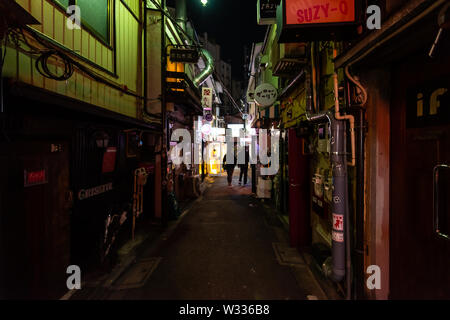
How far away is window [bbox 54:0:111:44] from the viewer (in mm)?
5398

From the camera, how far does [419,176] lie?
3129mm

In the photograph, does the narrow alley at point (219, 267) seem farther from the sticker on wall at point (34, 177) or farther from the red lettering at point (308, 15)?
the red lettering at point (308, 15)

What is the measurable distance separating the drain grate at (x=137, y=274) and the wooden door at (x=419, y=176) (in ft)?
16.4

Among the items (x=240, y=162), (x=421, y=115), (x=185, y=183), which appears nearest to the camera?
(x=421, y=115)

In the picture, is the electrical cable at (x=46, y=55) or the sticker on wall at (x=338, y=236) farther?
the sticker on wall at (x=338, y=236)

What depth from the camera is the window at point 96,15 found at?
540 cm

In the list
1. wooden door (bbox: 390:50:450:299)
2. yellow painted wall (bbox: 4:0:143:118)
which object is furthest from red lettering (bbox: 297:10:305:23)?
yellow painted wall (bbox: 4:0:143:118)

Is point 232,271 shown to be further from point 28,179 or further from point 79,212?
point 28,179

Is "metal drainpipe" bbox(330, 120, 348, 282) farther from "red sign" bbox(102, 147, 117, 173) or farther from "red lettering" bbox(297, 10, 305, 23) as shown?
"red sign" bbox(102, 147, 117, 173)

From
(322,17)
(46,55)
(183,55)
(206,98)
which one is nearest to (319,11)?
(322,17)

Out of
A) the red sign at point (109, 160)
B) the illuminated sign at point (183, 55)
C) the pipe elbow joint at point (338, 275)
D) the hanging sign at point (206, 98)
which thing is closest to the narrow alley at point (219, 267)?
the pipe elbow joint at point (338, 275)

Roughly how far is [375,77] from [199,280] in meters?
5.40
